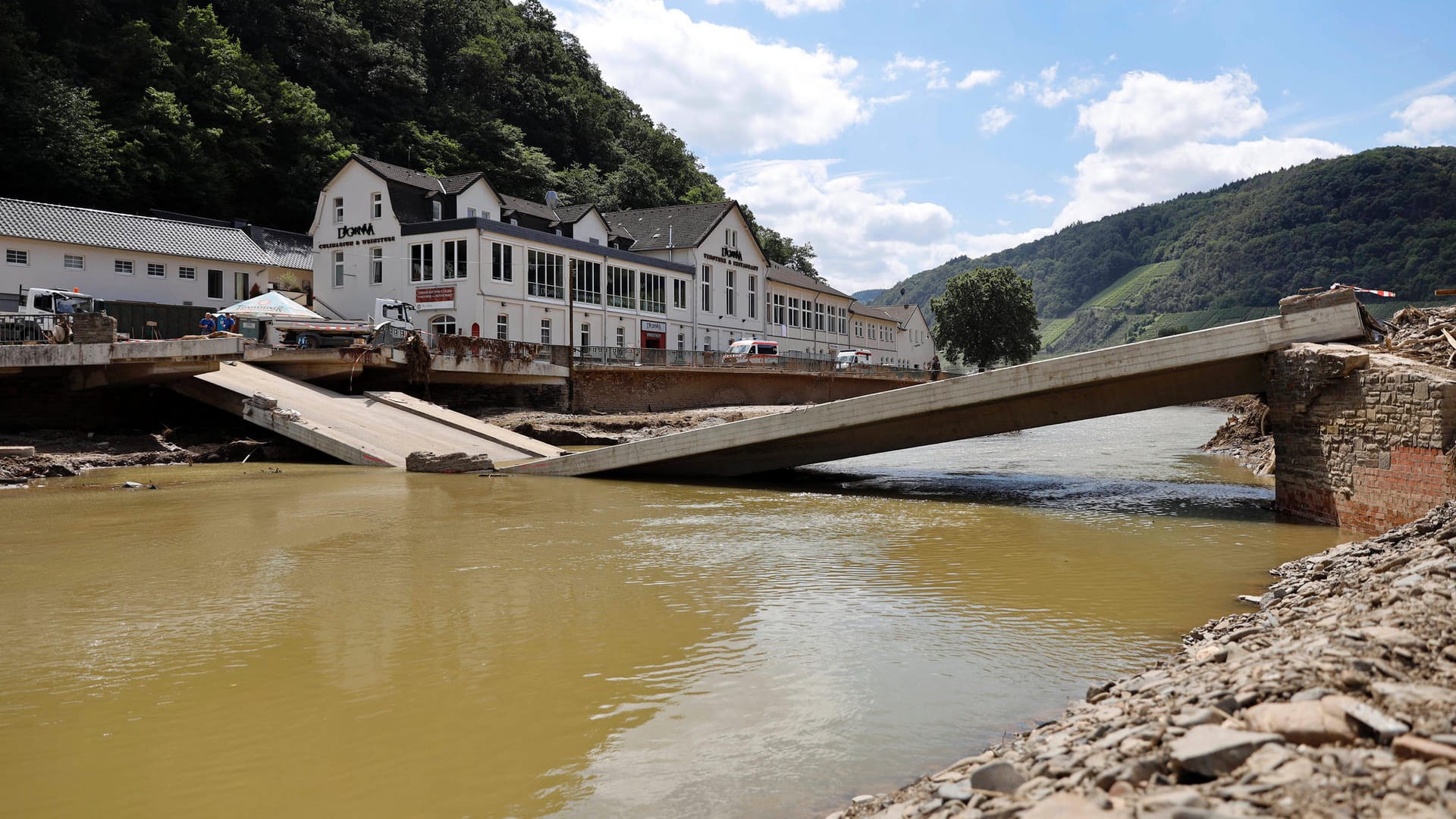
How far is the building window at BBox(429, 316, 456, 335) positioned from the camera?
44.0 metres

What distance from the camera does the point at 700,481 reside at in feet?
72.7

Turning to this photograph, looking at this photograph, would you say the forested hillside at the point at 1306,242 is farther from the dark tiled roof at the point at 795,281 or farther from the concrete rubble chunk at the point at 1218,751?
the concrete rubble chunk at the point at 1218,751

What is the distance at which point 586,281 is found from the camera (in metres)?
50.1

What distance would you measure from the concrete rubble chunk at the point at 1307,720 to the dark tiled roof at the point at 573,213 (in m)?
51.8

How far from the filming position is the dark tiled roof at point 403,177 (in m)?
47.2

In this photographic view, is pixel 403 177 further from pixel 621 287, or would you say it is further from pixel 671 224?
pixel 671 224

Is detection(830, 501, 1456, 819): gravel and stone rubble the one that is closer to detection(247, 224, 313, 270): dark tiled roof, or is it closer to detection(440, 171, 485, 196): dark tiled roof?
detection(440, 171, 485, 196): dark tiled roof

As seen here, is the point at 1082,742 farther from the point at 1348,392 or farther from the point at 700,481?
the point at 700,481

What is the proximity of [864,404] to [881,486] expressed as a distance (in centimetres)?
387

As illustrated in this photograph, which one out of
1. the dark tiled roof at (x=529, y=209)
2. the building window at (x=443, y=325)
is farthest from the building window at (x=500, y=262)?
the dark tiled roof at (x=529, y=209)

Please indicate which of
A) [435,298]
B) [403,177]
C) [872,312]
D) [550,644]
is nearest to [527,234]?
[435,298]

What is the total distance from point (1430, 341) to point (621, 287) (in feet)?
138

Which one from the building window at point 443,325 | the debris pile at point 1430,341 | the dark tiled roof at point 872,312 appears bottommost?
the debris pile at point 1430,341

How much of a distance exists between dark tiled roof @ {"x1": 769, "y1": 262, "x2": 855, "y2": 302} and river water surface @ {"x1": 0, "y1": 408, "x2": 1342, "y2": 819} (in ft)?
180
